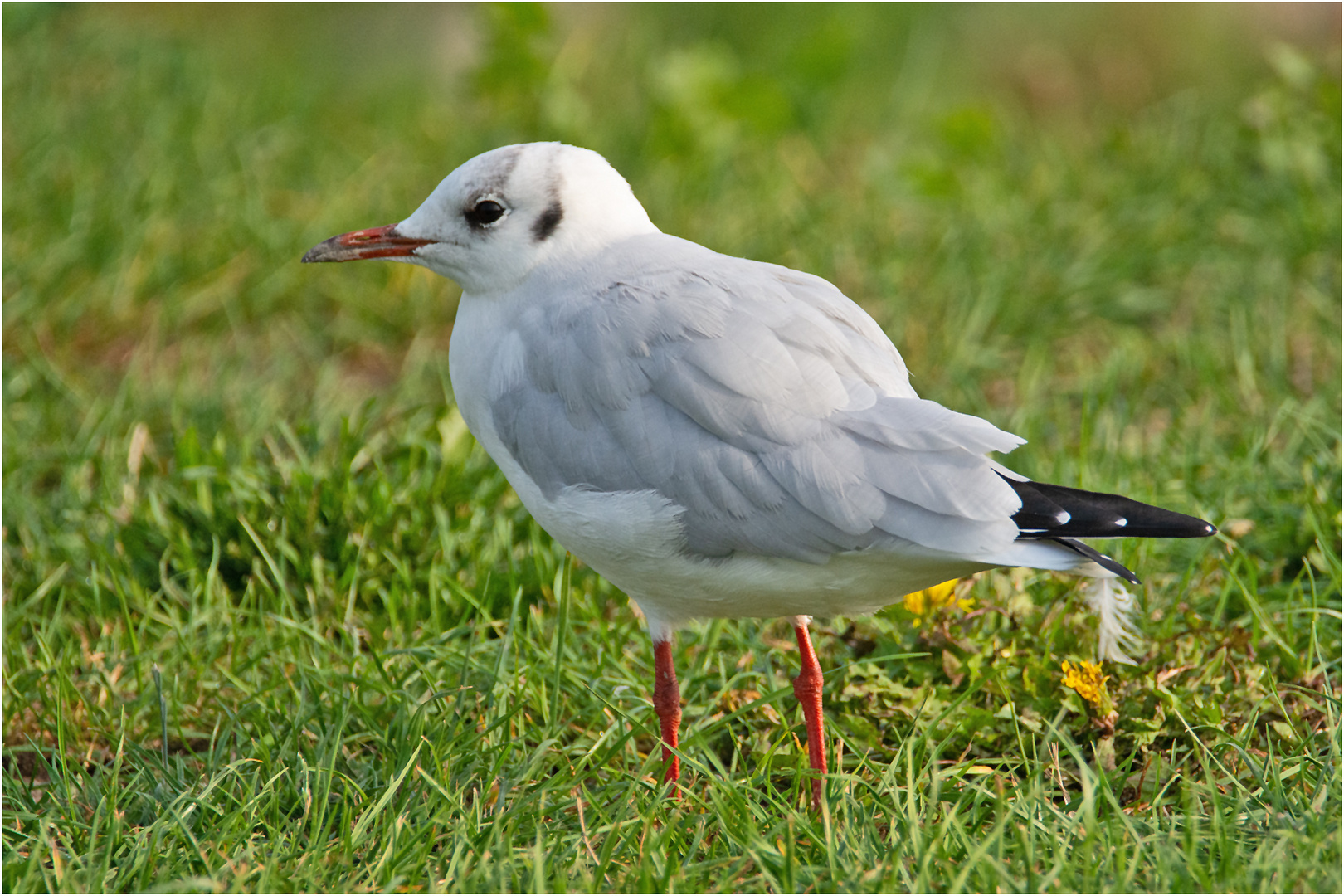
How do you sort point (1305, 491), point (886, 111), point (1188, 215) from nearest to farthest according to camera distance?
1. point (1305, 491)
2. point (1188, 215)
3. point (886, 111)

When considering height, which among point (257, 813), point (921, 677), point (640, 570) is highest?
point (640, 570)

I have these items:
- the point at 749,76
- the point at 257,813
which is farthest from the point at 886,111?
the point at 257,813

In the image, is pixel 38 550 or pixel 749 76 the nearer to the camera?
pixel 38 550

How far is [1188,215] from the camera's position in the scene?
5730 mm

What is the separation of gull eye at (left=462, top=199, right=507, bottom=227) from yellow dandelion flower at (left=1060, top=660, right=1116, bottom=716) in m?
1.61

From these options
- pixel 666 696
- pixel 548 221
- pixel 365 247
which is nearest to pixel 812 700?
pixel 666 696

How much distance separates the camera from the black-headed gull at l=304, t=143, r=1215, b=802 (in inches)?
102

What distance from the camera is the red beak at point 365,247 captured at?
3.16 metres

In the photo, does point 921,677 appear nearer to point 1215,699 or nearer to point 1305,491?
point 1215,699

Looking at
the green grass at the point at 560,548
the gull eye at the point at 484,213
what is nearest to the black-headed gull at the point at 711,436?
the gull eye at the point at 484,213

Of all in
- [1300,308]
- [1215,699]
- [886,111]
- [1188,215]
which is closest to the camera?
[1215,699]

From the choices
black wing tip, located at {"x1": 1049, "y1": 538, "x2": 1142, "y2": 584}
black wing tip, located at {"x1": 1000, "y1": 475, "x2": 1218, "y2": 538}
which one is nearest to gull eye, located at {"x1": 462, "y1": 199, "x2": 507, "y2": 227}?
black wing tip, located at {"x1": 1000, "y1": 475, "x2": 1218, "y2": 538}

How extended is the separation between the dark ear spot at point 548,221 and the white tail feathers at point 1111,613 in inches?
56.7

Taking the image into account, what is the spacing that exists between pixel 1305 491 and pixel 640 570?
2044mm
